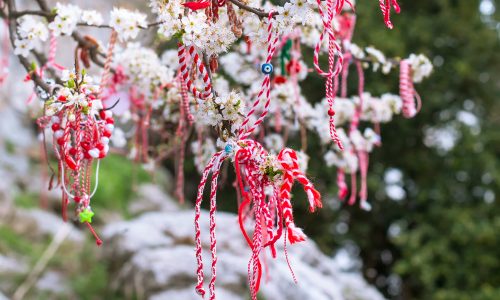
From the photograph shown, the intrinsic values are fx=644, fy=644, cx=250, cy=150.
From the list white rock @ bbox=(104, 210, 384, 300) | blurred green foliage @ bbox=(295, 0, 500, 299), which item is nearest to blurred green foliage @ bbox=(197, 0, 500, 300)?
blurred green foliage @ bbox=(295, 0, 500, 299)

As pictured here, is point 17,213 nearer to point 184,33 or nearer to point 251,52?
point 251,52

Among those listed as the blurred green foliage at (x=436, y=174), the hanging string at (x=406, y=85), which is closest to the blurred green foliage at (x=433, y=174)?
the blurred green foliage at (x=436, y=174)

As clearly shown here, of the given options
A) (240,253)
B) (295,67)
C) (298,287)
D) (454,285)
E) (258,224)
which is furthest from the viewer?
(454,285)

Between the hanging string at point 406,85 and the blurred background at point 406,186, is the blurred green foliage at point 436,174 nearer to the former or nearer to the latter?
the blurred background at point 406,186

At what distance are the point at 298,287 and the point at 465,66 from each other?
3.64 meters

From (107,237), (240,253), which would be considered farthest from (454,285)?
(107,237)

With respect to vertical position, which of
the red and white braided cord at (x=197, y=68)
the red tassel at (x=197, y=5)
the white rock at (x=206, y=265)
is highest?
the red tassel at (x=197, y=5)

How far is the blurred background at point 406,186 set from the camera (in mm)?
5398

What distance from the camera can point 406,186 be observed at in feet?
22.0

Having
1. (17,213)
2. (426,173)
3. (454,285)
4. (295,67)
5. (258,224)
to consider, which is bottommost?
(454,285)

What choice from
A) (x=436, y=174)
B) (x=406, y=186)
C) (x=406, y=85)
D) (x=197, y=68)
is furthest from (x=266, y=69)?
(x=406, y=186)

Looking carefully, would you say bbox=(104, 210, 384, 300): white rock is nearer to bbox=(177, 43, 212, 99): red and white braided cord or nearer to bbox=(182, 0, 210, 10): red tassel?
bbox=(177, 43, 212, 99): red and white braided cord

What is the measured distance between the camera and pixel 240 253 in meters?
3.97

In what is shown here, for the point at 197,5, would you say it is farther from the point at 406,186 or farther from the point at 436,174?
the point at 406,186
